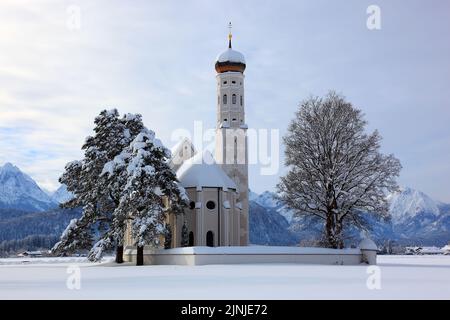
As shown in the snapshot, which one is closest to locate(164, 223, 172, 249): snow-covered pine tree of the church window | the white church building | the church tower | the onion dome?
the white church building

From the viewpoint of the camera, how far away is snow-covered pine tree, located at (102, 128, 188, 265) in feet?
138

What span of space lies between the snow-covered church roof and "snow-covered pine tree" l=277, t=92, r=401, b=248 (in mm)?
7722

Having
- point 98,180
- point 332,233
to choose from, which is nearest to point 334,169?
point 332,233

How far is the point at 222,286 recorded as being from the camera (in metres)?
21.7

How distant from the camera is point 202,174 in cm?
5347

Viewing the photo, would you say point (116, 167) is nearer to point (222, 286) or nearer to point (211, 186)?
point (211, 186)

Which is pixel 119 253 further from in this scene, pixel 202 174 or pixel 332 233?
pixel 332 233

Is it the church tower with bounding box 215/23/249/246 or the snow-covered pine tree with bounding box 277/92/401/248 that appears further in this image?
the church tower with bounding box 215/23/249/246

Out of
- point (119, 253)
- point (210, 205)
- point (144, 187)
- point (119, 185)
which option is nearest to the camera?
point (144, 187)

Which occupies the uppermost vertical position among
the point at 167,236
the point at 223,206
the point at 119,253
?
the point at 223,206

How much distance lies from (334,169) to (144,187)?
48.8 feet

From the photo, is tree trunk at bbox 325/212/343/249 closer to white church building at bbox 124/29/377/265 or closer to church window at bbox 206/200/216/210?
white church building at bbox 124/29/377/265

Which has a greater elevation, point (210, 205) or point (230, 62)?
point (230, 62)
